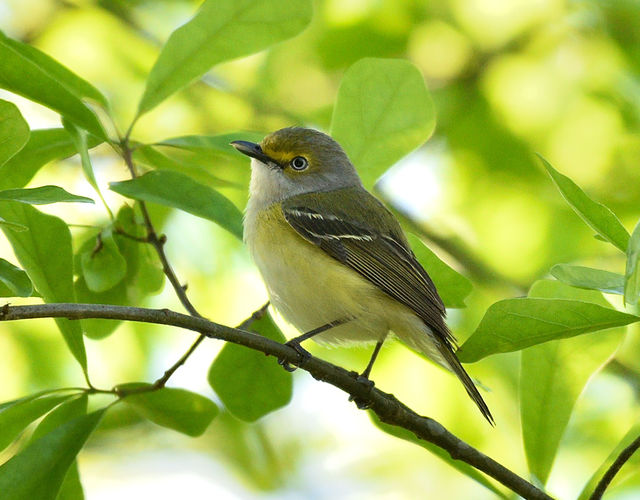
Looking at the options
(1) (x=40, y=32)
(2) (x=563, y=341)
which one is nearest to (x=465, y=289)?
(2) (x=563, y=341)

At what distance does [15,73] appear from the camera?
7.68 ft

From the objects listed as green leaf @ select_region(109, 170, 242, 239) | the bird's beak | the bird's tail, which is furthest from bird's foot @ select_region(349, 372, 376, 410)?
the bird's beak

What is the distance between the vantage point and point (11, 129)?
228 centimetres

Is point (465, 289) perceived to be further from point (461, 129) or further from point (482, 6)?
point (482, 6)

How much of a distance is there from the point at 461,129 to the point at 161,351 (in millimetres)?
2252

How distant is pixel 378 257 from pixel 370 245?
104 millimetres

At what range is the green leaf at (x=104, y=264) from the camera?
274 centimetres

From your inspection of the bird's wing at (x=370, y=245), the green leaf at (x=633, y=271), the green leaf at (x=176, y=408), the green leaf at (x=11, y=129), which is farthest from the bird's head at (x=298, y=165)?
the green leaf at (x=633, y=271)

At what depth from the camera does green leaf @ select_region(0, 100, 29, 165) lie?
89.6 inches

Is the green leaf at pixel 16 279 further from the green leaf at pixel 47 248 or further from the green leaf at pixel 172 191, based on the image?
the green leaf at pixel 172 191

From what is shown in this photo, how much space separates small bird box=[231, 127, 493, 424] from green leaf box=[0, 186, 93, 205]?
1289mm

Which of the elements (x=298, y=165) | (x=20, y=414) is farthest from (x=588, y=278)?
(x=298, y=165)

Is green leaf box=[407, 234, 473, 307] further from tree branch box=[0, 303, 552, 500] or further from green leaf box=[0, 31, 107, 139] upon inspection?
green leaf box=[0, 31, 107, 139]

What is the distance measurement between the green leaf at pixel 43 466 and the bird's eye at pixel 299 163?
228cm
